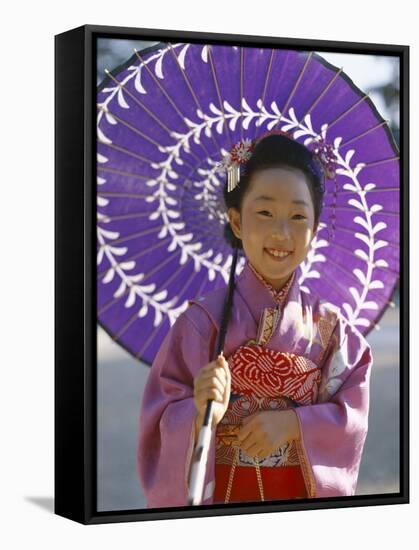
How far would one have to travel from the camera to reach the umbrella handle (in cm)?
755

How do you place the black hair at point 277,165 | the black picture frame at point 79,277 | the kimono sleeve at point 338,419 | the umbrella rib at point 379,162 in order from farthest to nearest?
the umbrella rib at point 379,162, the kimono sleeve at point 338,419, the black hair at point 277,165, the black picture frame at point 79,277

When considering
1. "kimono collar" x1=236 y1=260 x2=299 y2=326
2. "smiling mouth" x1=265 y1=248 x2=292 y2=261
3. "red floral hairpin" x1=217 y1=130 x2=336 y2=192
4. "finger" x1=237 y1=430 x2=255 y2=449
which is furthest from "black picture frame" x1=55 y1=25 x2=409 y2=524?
"smiling mouth" x1=265 y1=248 x2=292 y2=261

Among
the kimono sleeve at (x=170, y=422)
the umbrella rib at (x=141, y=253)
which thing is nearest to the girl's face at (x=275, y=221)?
the umbrella rib at (x=141, y=253)

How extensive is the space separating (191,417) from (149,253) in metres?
0.75

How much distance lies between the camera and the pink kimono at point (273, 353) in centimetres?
758

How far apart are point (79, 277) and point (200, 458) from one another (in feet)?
3.17

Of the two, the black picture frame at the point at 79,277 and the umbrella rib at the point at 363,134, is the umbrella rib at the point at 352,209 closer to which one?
the umbrella rib at the point at 363,134

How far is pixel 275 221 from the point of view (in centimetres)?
773

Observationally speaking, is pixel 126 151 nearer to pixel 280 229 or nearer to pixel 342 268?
pixel 280 229

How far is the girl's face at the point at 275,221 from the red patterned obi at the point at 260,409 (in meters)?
0.37

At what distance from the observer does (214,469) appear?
766 cm

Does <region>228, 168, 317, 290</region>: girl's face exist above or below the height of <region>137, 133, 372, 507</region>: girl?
above

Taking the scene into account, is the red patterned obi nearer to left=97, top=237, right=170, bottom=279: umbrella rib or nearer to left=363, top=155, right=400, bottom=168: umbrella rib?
left=97, top=237, right=170, bottom=279: umbrella rib

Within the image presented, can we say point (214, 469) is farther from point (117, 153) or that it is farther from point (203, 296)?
point (117, 153)
